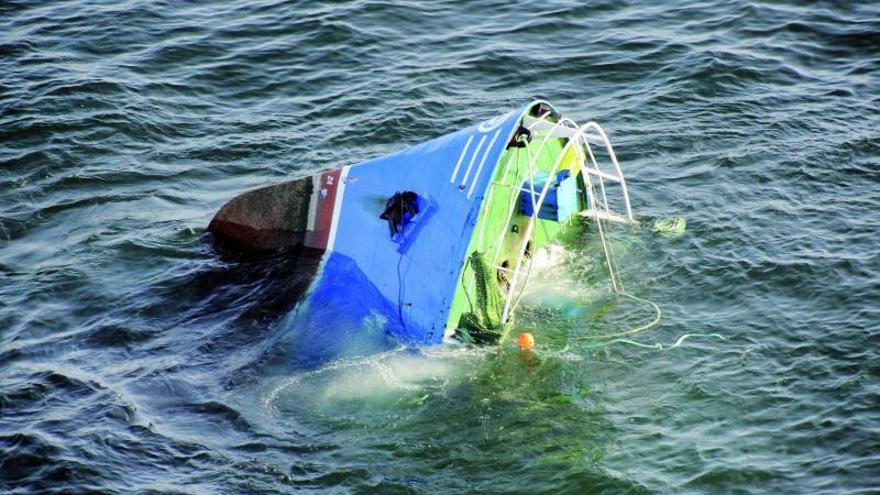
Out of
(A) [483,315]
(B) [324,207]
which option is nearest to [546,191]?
(A) [483,315]

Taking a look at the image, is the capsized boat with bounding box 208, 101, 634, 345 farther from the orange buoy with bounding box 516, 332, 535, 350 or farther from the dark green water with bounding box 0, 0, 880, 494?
the dark green water with bounding box 0, 0, 880, 494

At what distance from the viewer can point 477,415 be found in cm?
1188

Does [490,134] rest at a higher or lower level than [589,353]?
higher

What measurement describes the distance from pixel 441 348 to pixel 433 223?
4.67 ft

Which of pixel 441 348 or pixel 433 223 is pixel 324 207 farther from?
pixel 441 348

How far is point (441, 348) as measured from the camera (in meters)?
12.8

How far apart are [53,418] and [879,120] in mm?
13009

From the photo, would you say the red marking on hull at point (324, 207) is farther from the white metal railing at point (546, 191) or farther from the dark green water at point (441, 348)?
the white metal railing at point (546, 191)

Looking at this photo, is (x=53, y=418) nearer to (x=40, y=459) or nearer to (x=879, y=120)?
(x=40, y=459)

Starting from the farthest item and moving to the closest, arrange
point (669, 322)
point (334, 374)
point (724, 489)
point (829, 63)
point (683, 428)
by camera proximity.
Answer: point (829, 63) → point (669, 322) → point (334, 374) → point (683, 428) → point (724, 489)

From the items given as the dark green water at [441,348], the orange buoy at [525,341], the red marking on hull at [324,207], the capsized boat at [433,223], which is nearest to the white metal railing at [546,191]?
the capsized boat at [433,223]

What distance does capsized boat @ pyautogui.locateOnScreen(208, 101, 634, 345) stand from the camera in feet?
41.7

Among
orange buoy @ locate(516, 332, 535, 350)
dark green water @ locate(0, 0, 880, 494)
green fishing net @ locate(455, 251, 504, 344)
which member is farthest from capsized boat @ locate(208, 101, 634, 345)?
dark green water @ locate(0, 0, 880, 494)

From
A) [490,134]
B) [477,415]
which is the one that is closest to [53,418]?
[477,415]
